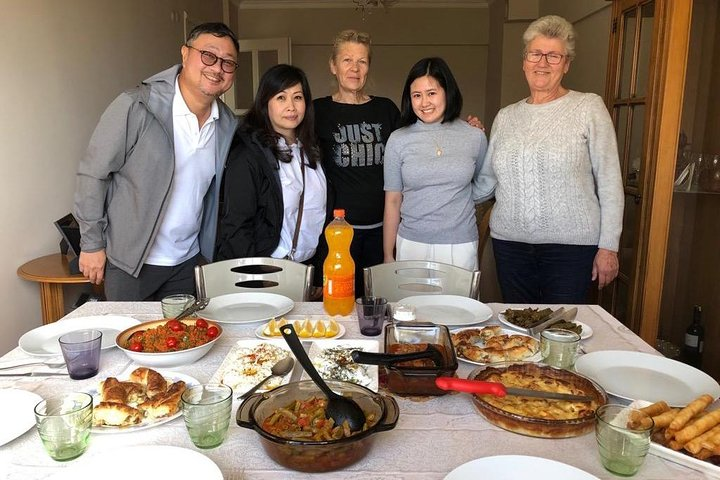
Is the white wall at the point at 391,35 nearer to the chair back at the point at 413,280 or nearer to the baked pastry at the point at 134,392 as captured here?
the chair back at the point at 413,280

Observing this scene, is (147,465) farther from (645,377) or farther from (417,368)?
(645,377)

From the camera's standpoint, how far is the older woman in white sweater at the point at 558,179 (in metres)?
2.02

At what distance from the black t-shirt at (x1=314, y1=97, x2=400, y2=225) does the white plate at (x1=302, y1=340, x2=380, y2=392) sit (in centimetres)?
119

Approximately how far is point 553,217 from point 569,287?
0.29m

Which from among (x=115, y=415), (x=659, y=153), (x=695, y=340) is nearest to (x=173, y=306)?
(x=115, y=415)

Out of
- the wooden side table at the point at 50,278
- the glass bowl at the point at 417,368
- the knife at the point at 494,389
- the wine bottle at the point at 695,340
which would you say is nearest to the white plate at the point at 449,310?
the glass bowl at the point at 417,368

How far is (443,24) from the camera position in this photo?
712 centimetres

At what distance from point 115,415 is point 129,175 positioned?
126 centimetres

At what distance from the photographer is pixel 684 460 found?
85cm

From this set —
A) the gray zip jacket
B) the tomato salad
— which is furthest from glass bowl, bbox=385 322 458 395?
the gray zip jacket

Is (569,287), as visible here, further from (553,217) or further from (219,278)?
(219,278)

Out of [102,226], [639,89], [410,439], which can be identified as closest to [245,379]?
[410,439]

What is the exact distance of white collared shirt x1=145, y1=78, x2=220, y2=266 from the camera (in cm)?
209

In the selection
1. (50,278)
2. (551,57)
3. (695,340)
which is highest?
(551,57)
